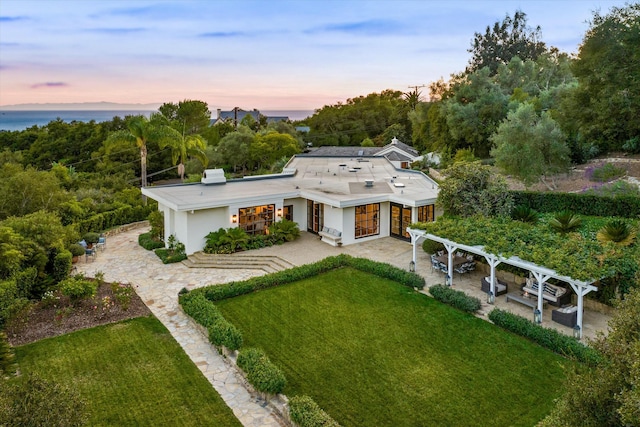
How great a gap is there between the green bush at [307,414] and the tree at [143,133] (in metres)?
21.6

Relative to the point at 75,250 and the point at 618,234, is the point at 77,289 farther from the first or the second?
the point at 618,234

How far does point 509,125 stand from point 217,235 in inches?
633

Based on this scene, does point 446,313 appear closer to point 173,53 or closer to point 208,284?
point 208,284

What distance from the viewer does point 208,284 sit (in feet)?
48.3

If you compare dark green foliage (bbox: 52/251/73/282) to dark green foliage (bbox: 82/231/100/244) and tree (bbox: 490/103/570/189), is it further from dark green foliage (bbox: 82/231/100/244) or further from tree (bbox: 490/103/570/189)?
tree (bbox: 490/103/570/189)

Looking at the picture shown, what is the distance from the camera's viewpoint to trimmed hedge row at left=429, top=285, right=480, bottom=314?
1196cm

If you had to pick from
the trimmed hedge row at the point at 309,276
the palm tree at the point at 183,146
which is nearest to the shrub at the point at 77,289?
the trimmed hedge row at the point at 309,276

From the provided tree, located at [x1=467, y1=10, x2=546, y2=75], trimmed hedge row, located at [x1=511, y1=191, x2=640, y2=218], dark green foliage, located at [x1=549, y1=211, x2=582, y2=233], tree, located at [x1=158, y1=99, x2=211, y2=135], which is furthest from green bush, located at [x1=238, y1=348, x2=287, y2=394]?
tree, located at [x1=467, y1=10, x2=546, y2=75]

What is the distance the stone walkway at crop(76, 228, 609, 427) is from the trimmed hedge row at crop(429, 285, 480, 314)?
369mm

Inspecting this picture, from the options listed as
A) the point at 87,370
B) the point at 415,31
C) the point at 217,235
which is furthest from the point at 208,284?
the point at 415,31

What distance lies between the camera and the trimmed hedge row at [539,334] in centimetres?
946

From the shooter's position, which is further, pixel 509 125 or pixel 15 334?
Result: pixel 509 125

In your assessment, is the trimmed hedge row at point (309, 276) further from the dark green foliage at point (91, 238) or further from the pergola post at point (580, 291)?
the dark green foliage at point (91, 238)

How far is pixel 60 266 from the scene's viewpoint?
13711mm
